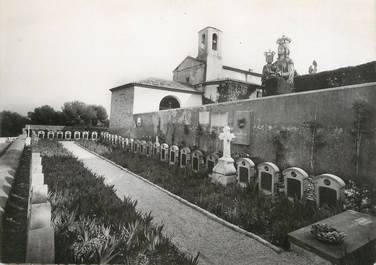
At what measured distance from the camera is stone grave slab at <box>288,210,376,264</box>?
9.88 ft

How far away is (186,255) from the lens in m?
3.21

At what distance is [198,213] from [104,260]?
2.61 m

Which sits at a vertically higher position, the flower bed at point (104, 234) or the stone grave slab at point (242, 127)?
the stone grave slab at point (242, 127)

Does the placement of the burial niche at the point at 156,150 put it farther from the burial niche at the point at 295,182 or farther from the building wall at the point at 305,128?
the burial niche at the point at 295,182

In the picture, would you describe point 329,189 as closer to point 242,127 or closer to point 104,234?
point 242,127

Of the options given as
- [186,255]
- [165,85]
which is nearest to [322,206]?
[186,255]

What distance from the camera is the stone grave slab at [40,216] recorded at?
8.52 feet

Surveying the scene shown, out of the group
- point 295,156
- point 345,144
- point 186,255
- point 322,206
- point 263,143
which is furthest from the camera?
point 263,143

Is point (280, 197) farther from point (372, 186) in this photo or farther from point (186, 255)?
point (186, 255)

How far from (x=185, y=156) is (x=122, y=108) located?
44.5 feet

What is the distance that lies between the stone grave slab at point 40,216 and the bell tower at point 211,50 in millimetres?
22271

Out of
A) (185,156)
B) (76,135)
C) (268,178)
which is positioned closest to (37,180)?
(268,178)

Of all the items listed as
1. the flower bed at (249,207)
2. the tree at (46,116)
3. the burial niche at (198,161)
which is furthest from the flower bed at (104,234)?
the tree at (46,116)

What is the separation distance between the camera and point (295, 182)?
551 centimetres
